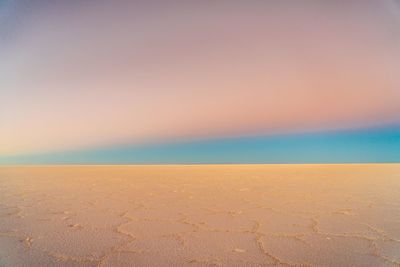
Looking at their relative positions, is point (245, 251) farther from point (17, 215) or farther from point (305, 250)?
point (17, 215)

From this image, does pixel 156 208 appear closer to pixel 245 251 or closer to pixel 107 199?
pixel 107 199

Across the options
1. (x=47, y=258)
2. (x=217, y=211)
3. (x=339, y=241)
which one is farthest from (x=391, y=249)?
(x=47, y=258)

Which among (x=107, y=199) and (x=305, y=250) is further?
(x=107, y=199)

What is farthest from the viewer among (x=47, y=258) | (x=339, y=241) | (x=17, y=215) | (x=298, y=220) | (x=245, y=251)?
(x=17, y=215)

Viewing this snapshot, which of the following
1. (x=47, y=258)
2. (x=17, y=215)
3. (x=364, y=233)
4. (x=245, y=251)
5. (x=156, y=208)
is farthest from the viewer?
(x=156, y=208)

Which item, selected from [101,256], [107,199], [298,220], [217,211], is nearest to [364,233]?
[298,220]

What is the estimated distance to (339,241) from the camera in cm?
214

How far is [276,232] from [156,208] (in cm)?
149

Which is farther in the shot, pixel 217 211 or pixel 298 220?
pixel 217 211

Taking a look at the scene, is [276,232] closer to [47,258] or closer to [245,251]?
[245,251]

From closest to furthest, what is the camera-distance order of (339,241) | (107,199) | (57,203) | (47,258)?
(47,258) < (339,241) < (57,203) < (107,199)

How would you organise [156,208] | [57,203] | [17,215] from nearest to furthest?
[17,215] < [156,208] < [57,203]

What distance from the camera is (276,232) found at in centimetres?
238

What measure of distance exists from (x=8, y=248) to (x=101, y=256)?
0.64 m
